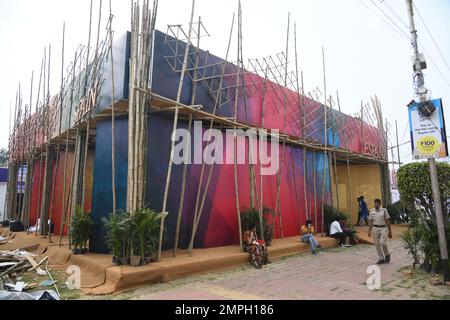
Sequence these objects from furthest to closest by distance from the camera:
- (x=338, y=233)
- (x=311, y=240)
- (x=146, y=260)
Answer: (x=338, y=233), (x=311, y=240), (x=146, y=260)

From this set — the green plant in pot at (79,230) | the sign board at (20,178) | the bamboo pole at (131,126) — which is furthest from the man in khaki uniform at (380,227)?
the sign board at (20,178)

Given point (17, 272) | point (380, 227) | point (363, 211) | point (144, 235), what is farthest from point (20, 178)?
point (363, 211)

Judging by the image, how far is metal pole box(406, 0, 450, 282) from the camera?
15.6 feet

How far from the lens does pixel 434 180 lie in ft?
16.0

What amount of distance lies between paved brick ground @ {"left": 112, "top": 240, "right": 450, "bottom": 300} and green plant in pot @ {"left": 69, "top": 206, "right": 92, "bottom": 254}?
2312 mm

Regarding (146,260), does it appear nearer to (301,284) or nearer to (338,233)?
(301,284)

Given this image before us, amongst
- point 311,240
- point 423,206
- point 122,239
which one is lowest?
point 311,240

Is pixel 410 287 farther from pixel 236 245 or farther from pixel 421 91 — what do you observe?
pixel 236 245

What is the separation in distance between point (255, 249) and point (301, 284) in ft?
4.69

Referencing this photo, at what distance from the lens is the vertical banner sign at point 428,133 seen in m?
4.93

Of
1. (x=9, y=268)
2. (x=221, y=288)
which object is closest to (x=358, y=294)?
(x=221, y=288)

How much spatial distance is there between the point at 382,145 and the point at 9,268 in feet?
48.2

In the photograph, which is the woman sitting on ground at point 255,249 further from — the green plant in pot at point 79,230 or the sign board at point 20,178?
the sign board at point 20,178

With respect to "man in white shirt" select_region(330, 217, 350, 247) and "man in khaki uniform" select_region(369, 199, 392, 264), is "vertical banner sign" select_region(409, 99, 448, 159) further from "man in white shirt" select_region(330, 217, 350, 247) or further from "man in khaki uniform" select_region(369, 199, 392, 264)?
"man in white shirt" select_region(330, 217, 350, 247)
